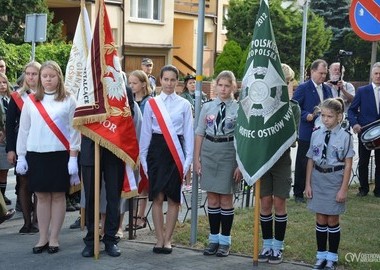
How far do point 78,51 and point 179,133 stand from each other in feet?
4.66

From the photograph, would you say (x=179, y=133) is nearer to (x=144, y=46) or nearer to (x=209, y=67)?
(x=144, y=46)

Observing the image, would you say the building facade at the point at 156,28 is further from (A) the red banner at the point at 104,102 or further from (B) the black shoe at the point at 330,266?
(B) the black shoe at the point at 330,266

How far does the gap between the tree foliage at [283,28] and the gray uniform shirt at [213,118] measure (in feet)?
95.8

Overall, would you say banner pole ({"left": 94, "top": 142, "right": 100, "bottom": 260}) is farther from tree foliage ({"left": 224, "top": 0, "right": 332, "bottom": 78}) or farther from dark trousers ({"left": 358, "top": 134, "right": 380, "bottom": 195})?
tree foliage ({"left": 224, "top": 0, "right": 332, "bottom": 78})

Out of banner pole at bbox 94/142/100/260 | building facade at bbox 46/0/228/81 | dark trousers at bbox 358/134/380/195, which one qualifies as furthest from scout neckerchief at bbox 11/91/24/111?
building facade at bbox 46/0/228/81

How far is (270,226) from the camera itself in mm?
7027

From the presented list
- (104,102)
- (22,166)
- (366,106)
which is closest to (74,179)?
(22,166)

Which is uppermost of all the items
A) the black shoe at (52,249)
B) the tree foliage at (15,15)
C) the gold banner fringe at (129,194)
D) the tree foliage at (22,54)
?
the tree foliage at (15,15)

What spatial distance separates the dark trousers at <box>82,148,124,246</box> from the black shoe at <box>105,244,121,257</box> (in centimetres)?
4

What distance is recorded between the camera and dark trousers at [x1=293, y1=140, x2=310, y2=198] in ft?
32.0

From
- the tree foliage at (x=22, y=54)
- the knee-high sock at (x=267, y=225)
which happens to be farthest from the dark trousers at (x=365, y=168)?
the tree foliage at (x=22, y=54)

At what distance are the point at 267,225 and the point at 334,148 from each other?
43.9 inches

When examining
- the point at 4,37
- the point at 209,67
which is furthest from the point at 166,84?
the point at 209,67

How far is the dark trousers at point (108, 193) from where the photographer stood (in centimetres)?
704
